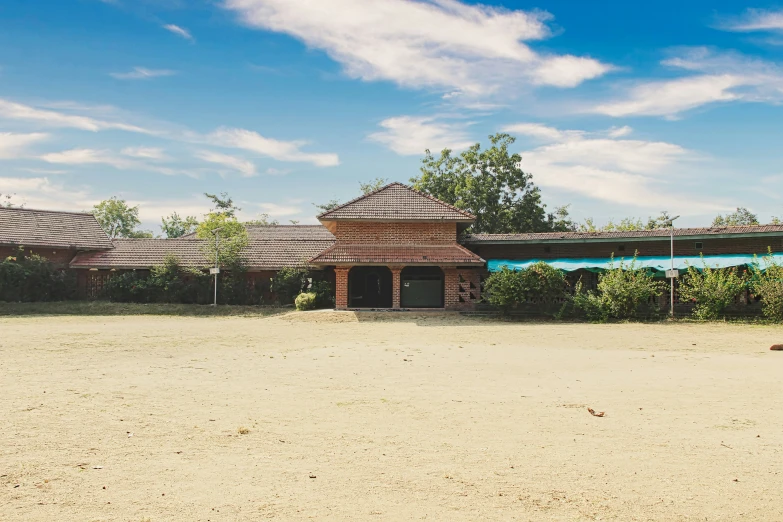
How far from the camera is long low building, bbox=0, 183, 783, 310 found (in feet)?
79.7

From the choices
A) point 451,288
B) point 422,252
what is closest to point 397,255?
point 422,252

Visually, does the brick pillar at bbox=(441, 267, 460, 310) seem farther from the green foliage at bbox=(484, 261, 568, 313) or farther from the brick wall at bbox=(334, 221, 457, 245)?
the green foliage at bbox=(484, 261, 568, 313)

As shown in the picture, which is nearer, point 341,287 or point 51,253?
point 341,287

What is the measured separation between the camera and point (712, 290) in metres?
21.8

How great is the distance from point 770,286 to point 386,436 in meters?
19.8

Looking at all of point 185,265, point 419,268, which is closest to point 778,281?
point 419,268

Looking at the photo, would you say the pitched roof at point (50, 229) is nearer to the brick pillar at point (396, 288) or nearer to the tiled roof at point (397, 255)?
the tiled roof at point (397, 255)

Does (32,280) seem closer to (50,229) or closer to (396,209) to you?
(50,229)

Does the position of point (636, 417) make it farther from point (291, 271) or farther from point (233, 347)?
point (291, 271)

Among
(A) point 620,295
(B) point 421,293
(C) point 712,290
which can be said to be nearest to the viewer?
(C) point 712,290

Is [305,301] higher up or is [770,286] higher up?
[770,286]

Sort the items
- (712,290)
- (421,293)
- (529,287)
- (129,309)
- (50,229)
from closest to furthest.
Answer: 1. (712,290)
2. (529,287)
3. (129,309)
4. (421,293)
5. (50,229)

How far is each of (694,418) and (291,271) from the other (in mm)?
22450

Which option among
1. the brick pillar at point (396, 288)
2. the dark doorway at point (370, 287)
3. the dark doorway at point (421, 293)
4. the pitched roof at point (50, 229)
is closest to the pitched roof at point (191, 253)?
the pitched roof at point (50, 229)
